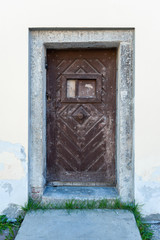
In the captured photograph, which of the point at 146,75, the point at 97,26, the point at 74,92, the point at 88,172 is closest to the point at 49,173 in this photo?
the point at 88,172

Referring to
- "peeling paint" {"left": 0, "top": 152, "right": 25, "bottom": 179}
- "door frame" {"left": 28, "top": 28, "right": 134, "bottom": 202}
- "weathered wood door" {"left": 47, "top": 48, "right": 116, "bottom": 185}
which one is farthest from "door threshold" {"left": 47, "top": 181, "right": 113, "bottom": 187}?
"peeling paint" {"left": 0, "top": 152, "right": 25, "bottom": 179}

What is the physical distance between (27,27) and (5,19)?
0.30m

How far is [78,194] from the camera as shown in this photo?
9.61ft

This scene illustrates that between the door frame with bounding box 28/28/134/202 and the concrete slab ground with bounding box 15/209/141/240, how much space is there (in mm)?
321

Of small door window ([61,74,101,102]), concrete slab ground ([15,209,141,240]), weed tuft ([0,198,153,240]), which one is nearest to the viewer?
concrete slab ground ([15,209,141,240])

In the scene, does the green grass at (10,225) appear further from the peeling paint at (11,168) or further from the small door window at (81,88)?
the small door window at (81,88)

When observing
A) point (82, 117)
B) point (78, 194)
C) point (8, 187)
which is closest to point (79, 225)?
point (78, 194)

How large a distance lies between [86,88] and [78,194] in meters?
1.47

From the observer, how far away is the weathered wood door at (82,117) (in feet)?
10.3

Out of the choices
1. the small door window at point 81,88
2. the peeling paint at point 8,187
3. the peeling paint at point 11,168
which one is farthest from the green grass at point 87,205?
the small door window at point 81,88

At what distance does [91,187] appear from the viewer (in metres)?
3.16

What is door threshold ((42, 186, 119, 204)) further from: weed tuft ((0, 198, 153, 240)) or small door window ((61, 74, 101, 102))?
small door window ((61, 74, 101, 102))

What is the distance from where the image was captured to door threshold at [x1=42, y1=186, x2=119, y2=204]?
9.41 feet

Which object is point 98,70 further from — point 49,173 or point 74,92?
point 49,173
